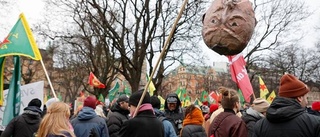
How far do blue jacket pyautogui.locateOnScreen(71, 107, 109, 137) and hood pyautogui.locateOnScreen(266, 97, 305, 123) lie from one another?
9.53 feet

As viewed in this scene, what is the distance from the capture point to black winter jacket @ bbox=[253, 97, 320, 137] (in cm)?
392

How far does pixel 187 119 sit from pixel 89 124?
158 cm

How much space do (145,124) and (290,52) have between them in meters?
34.8

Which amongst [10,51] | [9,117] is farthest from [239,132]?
[10,51]

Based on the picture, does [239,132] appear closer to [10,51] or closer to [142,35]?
[10,51]

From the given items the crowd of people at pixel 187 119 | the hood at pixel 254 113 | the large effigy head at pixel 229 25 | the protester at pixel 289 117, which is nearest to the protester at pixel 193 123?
the crowd of people at pixel 187 119

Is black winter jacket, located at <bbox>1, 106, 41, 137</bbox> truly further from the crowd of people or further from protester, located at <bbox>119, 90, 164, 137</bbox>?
protester, located at <bbox>119, 90, 164, 137</bbox>

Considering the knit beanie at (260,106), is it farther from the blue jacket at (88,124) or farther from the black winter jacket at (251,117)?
the blue jacket at (88,124)

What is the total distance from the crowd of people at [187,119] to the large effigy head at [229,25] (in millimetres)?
804

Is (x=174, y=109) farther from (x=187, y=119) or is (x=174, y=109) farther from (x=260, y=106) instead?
(x=260, y=106)

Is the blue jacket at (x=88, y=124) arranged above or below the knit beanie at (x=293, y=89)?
below

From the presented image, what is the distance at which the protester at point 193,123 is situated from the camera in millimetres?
6727

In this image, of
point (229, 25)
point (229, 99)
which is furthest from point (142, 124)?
point (229, 25)

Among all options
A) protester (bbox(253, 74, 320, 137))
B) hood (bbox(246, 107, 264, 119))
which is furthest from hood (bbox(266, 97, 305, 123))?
hood (bbox(246, 107, 264, 119))
